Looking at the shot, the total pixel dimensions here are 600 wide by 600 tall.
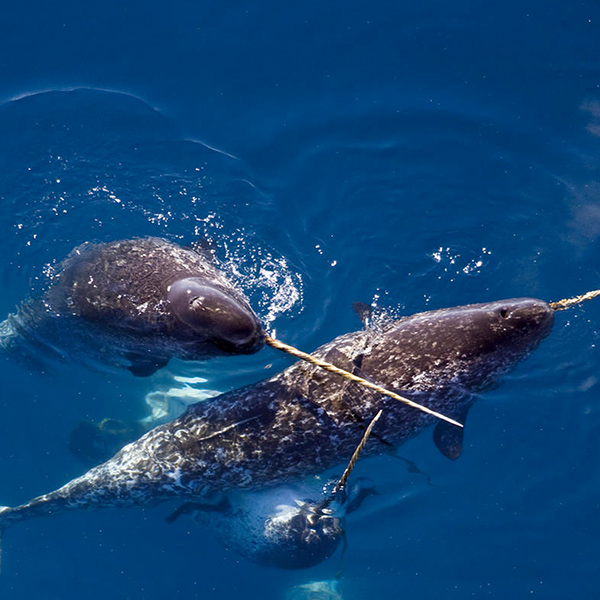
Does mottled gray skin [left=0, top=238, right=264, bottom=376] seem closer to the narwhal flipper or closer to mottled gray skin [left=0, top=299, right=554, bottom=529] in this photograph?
mottled gray skin [left=0, top=299, right=554, bottom=529]

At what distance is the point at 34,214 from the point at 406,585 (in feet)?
27.7

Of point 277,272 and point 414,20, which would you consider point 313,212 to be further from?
point 414,20

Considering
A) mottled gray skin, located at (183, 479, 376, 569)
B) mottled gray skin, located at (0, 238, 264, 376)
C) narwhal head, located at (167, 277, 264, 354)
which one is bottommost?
mottled gray skin, located at (183, 479, 376, 569)

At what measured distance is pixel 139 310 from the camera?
707cm

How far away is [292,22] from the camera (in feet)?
29.2

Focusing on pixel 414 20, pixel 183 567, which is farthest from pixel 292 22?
pixel 183 567

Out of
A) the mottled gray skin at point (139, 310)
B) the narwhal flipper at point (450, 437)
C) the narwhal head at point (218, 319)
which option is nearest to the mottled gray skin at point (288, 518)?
the narwhal flipper at point (450, 437)

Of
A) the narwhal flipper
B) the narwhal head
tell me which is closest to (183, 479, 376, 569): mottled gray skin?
the narwhal flipper

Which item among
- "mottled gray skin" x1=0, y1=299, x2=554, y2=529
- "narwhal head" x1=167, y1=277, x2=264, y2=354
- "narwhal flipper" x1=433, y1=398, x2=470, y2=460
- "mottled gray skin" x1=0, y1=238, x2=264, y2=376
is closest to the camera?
"narwhal head" x1=167, y1=277, x2=264, y2=354

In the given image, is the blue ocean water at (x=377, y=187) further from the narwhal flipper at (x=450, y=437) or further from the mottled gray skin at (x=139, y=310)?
the narwhal flipper at (x=450, y=437)

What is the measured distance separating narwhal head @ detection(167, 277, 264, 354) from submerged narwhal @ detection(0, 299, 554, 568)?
1237mm

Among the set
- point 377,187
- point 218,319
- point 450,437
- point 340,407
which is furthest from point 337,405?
point 377,187

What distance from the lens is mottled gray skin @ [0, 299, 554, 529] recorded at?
618cm

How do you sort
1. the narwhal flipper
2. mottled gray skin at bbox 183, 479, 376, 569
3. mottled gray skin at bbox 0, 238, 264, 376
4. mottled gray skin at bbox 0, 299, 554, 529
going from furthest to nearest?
mottled gray skin at bbox 183, 479, 376, 569, the narwhal flipper, mottled gray skin at bbox 0, 299, 554, 529, mottled gray skin at bbox 0, 238, 264, 376
